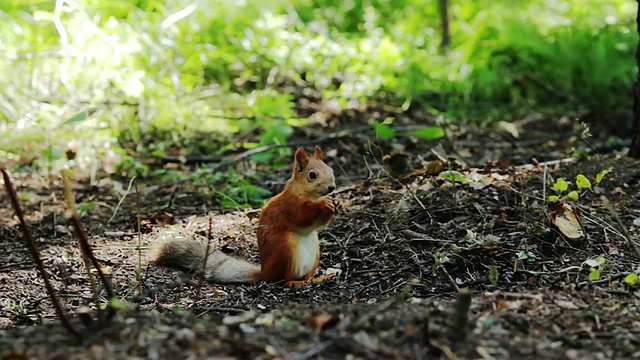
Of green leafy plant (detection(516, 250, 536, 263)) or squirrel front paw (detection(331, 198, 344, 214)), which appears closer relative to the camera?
green leafy plant (detection(516, 250, 536, 263))

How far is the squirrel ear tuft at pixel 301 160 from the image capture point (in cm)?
336

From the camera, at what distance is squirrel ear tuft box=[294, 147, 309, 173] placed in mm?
3355

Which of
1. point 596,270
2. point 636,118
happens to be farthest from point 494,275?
point 636,118

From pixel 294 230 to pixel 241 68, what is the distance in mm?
4549

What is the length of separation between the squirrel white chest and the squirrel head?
19 centimetres

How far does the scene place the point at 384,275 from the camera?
11.5ft

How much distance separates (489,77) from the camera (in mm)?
7402

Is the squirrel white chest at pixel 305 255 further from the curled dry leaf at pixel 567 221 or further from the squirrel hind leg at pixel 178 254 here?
the curled dry leaf at pixel 567 221

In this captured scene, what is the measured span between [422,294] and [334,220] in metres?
1.12

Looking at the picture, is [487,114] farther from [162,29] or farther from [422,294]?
[422,294]

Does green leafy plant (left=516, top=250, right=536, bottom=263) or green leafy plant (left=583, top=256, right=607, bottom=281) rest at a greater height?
green leafy plant (left=583, top=256, right=607, bottom=281)

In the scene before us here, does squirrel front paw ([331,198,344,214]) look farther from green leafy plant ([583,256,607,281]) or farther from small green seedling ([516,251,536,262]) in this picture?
green leafy plant ([583,256,607,281])

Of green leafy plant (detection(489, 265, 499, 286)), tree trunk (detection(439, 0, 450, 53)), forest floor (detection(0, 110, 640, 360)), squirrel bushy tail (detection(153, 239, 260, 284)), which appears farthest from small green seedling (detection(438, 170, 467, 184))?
tree trunk (detection(439, 0, 450, 53))

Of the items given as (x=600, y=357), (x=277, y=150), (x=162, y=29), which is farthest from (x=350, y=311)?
(x=162, y=29)
